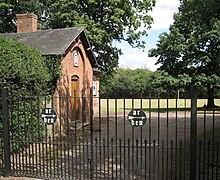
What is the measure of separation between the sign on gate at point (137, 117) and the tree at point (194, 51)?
863 inches

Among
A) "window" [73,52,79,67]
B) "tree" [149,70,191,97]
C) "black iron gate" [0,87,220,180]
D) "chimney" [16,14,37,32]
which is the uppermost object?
"chimney" [16,14,37,32]

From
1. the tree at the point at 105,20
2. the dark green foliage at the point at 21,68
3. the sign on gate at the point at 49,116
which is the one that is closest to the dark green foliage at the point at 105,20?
the tree at the point at 105,20

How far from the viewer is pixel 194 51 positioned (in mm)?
27938

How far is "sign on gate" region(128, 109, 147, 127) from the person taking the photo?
5.81 metres

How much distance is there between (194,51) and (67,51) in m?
16.8

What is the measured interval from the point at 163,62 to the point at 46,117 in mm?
24745

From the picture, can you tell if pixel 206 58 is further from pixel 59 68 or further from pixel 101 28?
pixel 59 68

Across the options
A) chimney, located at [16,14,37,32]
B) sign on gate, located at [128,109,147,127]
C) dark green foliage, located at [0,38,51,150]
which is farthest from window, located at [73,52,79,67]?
sign on gate, located at [128,109,147,127]

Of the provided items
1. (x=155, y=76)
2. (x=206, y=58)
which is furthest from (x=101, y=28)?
(x=206, y=58)

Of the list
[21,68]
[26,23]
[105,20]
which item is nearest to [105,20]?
[105,20]

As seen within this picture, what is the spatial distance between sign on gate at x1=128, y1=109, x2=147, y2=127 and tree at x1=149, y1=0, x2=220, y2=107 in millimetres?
21928

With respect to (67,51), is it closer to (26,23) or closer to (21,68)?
(26,23)

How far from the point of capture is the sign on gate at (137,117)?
5.81 meters

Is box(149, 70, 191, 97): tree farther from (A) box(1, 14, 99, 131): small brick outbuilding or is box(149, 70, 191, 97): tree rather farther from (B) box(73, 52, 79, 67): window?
(B) box(73, 52, 79, 67): window
